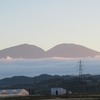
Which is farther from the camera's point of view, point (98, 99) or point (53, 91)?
point (53, 91)

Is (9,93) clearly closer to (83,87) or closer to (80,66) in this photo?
(80,66)

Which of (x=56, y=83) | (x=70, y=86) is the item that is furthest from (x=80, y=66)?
(x=56, y=83)

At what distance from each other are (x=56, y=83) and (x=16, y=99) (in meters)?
98.8

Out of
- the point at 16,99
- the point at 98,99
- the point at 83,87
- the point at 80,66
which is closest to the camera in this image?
the point at 98,99

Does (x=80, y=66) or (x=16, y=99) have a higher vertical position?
(x=80, y=66)

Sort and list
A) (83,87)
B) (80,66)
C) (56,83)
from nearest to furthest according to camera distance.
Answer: (80,66) < (83,87) < (56,83)

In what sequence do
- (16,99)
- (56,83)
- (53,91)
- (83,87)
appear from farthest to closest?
(56,83), (83,87), (53,91), (16,99)

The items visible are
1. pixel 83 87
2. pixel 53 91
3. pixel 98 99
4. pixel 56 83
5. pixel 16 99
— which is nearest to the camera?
pixel 98 99

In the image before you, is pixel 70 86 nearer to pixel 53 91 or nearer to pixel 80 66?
pixel 53 91

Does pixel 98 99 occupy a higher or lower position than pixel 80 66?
lower

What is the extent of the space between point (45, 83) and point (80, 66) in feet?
Result: 285

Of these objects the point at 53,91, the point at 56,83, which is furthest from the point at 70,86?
the point at 53,91

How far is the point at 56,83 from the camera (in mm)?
174875

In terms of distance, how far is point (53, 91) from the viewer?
114 metres
